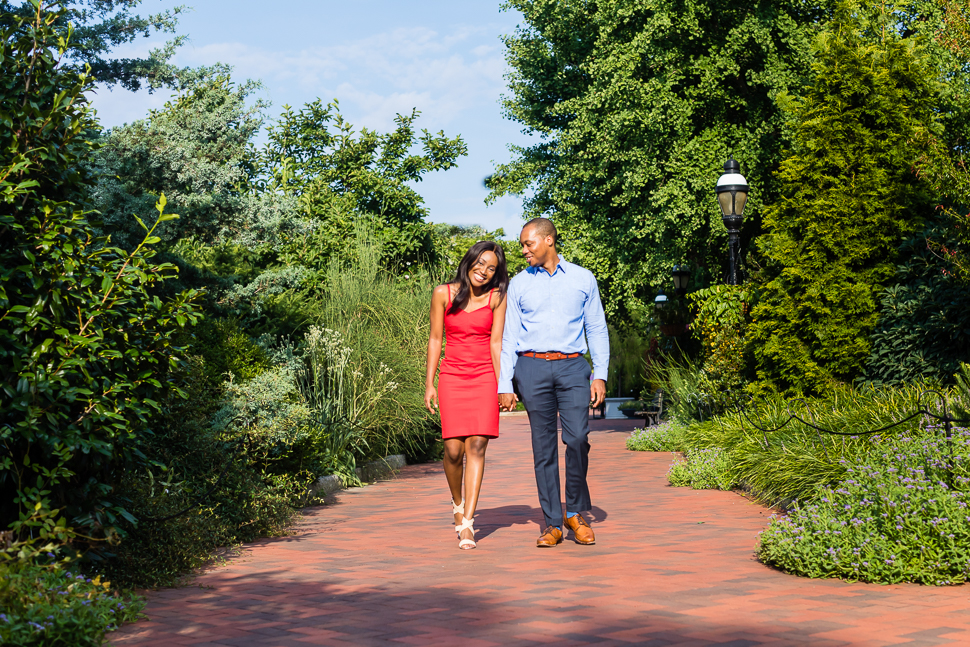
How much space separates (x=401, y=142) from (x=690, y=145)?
5.84m

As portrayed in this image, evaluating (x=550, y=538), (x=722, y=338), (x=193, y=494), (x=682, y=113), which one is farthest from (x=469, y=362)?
(x=682, y=113)

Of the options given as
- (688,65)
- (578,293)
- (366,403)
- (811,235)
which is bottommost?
(366,403)

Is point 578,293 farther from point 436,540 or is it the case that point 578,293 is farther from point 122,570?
point 122,570

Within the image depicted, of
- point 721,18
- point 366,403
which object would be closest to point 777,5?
point 721,18

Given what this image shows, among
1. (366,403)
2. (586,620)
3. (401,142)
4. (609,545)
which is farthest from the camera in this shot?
(401,142)

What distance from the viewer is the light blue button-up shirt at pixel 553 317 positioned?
697 cm

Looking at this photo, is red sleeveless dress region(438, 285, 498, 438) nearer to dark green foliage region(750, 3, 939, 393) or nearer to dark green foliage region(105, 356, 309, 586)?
dark green foliage region(105, 356, 309, 586)

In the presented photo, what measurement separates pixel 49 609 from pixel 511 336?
3.89 m

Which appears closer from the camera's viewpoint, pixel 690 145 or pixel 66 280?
pixel 66 280

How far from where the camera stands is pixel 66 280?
503 cm

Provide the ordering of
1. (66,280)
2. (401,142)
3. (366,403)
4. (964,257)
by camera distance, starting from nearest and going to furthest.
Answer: (66,280)
(964,257)
(366,403)
(401,142)

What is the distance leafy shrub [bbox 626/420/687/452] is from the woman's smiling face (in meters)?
8.09

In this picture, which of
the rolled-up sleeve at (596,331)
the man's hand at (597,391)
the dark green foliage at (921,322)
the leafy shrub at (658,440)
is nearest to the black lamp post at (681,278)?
the leafy shrub at (658,440)

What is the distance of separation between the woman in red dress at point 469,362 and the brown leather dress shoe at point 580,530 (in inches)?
28.4
